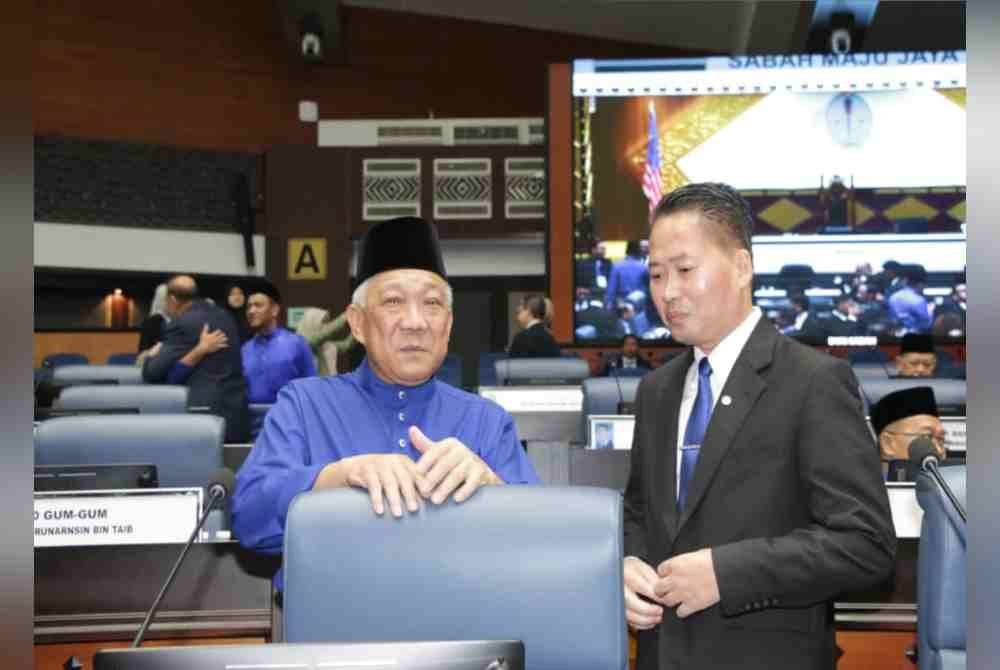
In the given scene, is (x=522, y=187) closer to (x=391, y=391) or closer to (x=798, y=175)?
(x=798, y=175)

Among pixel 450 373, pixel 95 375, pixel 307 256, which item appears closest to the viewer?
pixel 95 375

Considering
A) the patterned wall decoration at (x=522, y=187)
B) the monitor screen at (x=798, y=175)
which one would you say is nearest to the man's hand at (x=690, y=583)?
the monitor screen at (x=798, y=175)

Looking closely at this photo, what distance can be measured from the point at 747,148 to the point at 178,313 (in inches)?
263

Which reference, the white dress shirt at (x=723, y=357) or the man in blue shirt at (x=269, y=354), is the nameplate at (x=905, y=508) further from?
the man in blue shirt at (x=269, y=354)

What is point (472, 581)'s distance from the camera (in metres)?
1.42

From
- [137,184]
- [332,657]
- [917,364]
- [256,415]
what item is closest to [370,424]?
[332,657]

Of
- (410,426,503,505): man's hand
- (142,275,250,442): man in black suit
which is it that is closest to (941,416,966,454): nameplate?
(410,426,503,505): man's hand

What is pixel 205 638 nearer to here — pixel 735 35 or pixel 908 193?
pixel 908 193

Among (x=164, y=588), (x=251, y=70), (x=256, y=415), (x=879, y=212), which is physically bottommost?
(x=256, y=415)

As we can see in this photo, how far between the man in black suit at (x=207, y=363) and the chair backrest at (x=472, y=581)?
4374 mm

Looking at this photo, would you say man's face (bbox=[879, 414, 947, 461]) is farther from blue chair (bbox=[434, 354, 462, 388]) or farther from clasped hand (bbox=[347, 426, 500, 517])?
blue chair (bbox=[434, 354, 462, 388])

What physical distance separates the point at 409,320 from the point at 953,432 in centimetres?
270

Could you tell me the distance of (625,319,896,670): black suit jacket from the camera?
1757mm

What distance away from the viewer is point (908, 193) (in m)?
11.4
